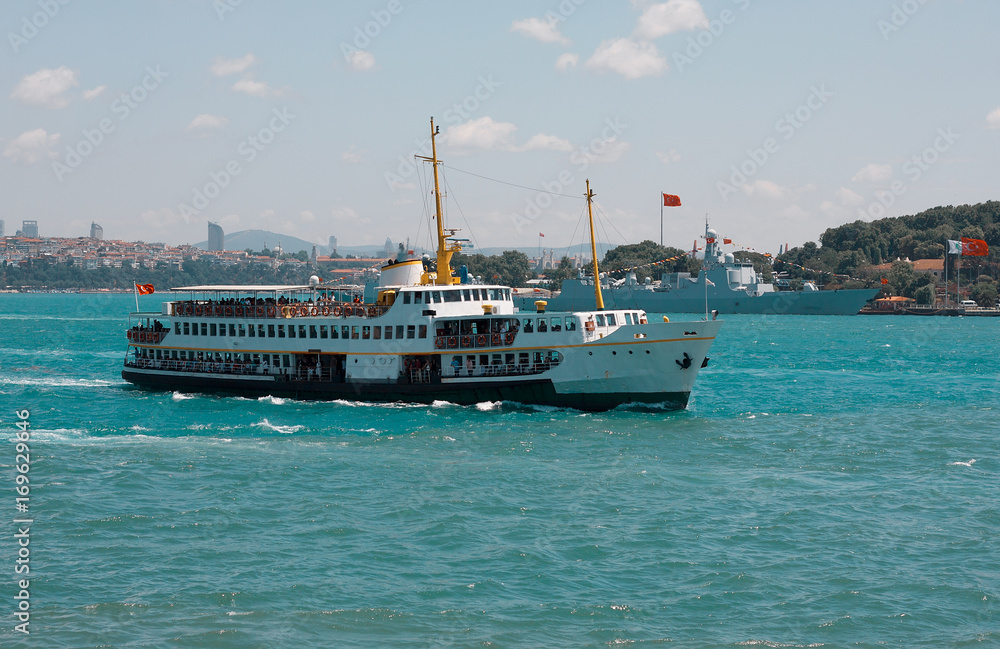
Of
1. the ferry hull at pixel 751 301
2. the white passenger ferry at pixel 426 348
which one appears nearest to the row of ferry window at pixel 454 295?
the white passenger ferry at pixel 426 348

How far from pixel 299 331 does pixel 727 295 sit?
10670 cm

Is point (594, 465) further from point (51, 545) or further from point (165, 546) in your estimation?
point (51, 545)

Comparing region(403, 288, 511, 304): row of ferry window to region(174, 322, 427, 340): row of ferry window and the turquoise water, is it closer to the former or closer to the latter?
region(174, 322, 427, 340): row of ferry window

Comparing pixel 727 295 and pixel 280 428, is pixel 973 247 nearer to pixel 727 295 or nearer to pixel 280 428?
pixel 727 295

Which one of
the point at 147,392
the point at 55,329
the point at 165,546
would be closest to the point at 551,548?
the point at 165,546

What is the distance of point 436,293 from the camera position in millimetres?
37844

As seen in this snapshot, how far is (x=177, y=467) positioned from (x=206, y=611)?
37.1ft

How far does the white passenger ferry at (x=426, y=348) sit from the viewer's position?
35500mm

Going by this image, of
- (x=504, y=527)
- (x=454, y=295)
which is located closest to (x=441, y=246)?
(x=454, y=295)

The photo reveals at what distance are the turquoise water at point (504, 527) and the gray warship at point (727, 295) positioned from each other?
97.3 metres

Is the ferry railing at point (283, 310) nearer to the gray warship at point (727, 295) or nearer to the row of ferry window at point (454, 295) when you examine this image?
the row of ferry window at point (454, 295)

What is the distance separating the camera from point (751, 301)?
5379 inches

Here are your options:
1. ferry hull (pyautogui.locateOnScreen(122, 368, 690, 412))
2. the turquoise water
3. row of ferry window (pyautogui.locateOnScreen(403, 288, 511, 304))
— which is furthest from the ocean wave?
row of ferry window (pyautogui.locateOnScreen(403, 288, 511, 304))

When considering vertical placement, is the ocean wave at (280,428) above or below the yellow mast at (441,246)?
below
